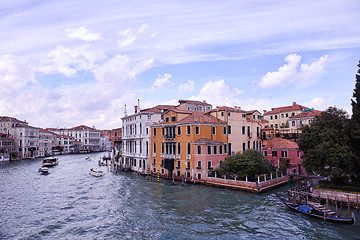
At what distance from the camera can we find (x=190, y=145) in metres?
32.4

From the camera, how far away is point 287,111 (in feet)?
172

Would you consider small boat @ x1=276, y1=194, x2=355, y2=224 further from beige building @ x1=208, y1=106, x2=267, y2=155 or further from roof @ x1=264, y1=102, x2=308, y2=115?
roof @ x1=264, y1=102, x2=308, y2=115

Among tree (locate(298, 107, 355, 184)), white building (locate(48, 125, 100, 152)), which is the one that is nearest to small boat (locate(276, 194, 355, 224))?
tree (locate(298, 107, 355, 184))

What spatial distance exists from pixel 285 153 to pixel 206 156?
1385cm

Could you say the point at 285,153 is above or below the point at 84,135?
below

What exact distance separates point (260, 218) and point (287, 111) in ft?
124

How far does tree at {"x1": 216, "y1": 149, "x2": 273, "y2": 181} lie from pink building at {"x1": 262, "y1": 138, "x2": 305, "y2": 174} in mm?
8250

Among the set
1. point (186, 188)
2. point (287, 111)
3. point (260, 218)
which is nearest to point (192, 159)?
point (186, 188)

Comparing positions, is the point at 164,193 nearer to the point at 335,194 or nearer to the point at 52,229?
the point at 52,229

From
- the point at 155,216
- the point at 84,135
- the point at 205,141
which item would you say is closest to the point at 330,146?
the point at 205,141

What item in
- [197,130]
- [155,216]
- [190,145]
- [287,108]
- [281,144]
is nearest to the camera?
[155,216]

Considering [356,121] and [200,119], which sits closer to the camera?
[356,121]

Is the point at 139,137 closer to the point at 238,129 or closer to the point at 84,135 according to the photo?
the point at 238,129

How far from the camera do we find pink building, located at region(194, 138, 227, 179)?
1222 inches
